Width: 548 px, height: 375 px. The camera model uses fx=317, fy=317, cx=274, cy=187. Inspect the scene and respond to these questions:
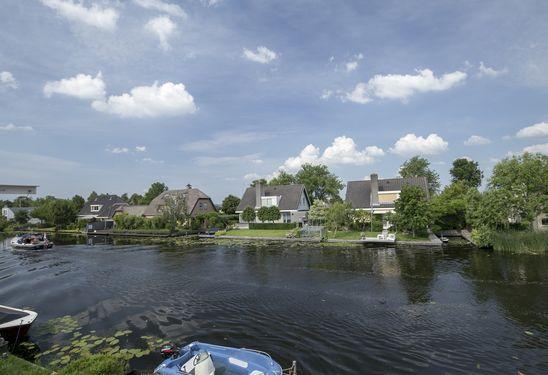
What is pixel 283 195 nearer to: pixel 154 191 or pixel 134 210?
pixel 134 210

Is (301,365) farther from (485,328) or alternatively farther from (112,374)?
(485,328)

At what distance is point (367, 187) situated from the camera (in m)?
49.9

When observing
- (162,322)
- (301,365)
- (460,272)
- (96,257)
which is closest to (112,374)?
(301,365)

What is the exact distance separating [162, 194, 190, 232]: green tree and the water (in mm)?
23790

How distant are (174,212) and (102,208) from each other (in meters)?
32.2

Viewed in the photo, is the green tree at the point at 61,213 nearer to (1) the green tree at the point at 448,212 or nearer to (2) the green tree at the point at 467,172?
(1) the green tree at the point at 448,212

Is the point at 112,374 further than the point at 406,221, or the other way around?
the point at 406,221

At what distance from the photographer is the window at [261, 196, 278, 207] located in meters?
55.6

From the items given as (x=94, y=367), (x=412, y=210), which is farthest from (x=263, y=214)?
(x=94, y=367)

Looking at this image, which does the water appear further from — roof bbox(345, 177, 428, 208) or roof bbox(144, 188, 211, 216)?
roof bbox(144, 188, 211, 216)

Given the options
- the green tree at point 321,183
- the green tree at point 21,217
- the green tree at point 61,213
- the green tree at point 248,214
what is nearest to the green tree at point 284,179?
the green tree at point 321,183

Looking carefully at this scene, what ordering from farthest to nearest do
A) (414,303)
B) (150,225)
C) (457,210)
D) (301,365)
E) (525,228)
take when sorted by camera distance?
(150,225) → (457,210) → (525,228) → (414,303) → (301,365)

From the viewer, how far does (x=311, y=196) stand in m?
69.6

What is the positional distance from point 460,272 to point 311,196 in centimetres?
4815
